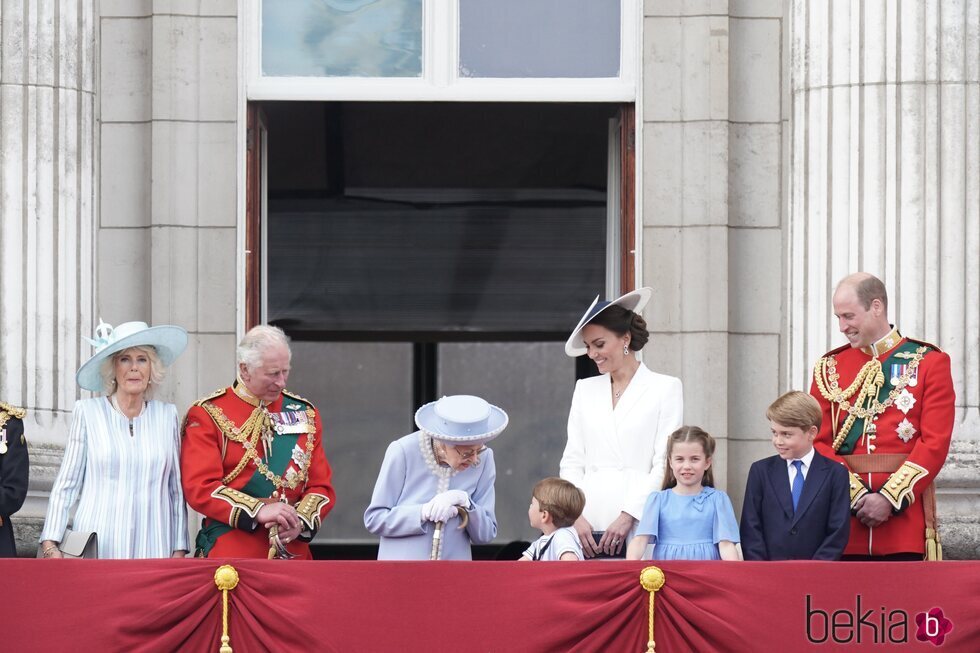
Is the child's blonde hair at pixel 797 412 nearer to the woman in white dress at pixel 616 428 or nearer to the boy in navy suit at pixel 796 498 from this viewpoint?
the boy in navy suit at pixel 796 498

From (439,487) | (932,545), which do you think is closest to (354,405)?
(439,487)

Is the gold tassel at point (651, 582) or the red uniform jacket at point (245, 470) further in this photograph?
the red uniform jacket at point (245, 470)

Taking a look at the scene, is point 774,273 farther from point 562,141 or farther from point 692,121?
point 562,141

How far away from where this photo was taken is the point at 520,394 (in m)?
16.5

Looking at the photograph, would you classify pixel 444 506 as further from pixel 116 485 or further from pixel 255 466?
pixel 116 485

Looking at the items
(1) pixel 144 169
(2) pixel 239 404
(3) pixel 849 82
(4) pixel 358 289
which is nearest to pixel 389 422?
(4) pixel 358 289

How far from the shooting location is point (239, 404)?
7676 millimetres

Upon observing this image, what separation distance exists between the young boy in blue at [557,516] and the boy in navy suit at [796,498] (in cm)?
79

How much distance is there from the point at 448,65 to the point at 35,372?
10.2ft

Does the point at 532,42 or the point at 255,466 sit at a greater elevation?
the point at 532,42

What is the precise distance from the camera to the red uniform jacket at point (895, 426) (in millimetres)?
7602

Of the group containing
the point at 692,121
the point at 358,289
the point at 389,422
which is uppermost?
the point at 692,121

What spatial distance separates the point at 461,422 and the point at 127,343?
1.52 meters

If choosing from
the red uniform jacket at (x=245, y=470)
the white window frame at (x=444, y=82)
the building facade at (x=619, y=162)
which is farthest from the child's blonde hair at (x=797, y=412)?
the white window frame at (x=444, y=82)
